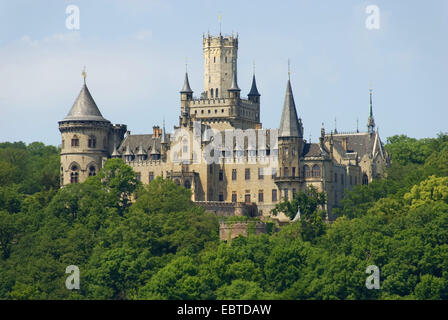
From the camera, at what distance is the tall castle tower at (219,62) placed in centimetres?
17912

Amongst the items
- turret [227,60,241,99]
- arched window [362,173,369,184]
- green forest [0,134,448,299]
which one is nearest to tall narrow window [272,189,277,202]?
green forest [0,134,448,299]

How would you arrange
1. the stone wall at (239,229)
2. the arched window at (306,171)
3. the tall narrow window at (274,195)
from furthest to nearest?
1. the tall narrow window at (274,195)
2. the arched window at (306,171)
3. the stone wall at (239,229)

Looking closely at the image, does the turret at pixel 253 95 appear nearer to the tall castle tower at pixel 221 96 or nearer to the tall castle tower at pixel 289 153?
the tall castle tower at pixel 221 96

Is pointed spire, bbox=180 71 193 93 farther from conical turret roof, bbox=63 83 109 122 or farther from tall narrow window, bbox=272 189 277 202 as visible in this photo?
tall narrow window, bbox=272 189 277 202

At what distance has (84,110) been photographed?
173 meters

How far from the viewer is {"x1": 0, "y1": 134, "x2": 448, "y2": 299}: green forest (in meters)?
138

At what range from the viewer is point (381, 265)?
140750 mm

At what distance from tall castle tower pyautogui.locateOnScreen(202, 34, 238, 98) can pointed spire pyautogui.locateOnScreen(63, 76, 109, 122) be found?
38.6 ft

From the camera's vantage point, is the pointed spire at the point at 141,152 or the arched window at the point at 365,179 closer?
the arched window at the point at 365,179

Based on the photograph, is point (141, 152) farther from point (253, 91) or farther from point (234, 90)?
point (253, 91)

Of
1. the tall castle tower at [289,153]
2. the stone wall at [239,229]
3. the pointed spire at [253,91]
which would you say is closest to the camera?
the stone wall at [239,229]

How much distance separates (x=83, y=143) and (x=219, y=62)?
17.2 meters

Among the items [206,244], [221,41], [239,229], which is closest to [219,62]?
[221,41]

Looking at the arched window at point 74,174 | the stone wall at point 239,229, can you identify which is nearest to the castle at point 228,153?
the arched window at point 74,174
